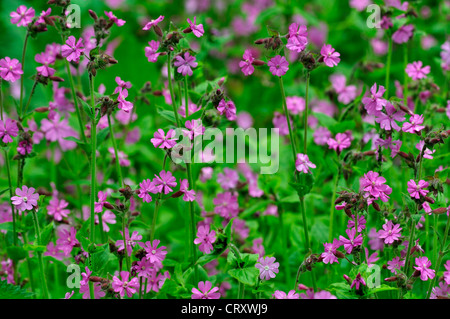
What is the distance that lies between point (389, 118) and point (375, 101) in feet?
0.16

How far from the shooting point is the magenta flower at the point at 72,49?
3.93 feet

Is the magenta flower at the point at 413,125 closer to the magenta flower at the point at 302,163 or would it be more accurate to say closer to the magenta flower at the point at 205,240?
the magenta flower at the point at 302,163

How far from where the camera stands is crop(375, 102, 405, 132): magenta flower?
121 cm

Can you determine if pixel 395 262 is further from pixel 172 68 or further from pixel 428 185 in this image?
pixel 172 68

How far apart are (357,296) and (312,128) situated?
0.96m

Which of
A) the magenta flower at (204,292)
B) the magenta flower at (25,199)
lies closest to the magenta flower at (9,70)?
the magenta flower at (25,199)

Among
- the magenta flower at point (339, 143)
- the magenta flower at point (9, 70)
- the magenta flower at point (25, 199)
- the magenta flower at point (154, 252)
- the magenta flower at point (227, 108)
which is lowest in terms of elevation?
the magenta flower at point (154, 252)

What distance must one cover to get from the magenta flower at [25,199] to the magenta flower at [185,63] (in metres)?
0.40

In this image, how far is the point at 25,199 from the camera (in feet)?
4.13

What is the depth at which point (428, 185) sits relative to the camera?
1228 mm

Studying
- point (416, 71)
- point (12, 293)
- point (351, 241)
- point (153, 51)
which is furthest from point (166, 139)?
point (416, 71)

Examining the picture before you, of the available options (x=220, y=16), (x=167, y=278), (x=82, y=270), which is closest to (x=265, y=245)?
(x=167, y=278)

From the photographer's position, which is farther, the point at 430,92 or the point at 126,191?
the point at 430,92

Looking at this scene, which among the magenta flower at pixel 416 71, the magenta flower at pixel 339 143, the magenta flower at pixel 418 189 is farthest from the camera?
the magenta flower at pixel 416 71
